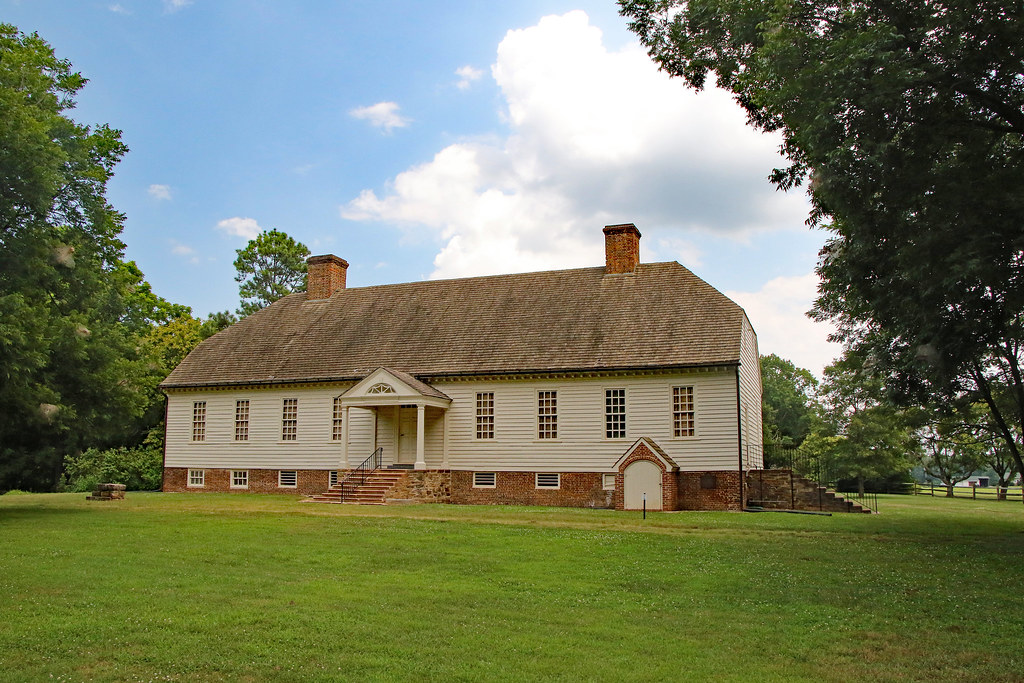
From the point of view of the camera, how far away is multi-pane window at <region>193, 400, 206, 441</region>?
32031 millimetres

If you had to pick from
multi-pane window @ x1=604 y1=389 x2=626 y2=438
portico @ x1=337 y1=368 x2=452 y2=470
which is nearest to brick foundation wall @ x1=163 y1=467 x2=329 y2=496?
portico @ x1=337 y1=368 x2=452 y2=470

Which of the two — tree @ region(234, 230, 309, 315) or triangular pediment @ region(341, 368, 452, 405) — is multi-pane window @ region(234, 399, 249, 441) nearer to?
triangular pediment @ region(341, 368, 452, 405)

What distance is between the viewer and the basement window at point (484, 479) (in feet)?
89.2

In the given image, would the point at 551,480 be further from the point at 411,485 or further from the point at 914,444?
the point at 914,444

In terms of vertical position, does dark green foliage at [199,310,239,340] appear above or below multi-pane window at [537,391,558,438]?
above

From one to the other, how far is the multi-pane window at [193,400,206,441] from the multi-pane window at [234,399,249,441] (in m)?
1.63

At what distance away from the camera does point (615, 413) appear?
26.0 meters

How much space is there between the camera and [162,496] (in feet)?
93.8

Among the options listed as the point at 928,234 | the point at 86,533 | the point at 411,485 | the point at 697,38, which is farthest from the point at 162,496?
the point at 928,234

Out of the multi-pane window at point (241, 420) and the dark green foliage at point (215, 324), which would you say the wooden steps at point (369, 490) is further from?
the dark green foliage at point (215, 324)

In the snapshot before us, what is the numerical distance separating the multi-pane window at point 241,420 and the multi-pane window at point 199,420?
1.63m

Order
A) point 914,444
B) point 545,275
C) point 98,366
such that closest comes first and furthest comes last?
point 98,366 < point 545,275 < point 914,444

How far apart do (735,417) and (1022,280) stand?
11946mm

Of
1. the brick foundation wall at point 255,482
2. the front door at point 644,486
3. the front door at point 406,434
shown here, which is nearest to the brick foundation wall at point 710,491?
the front door at point 644,486
